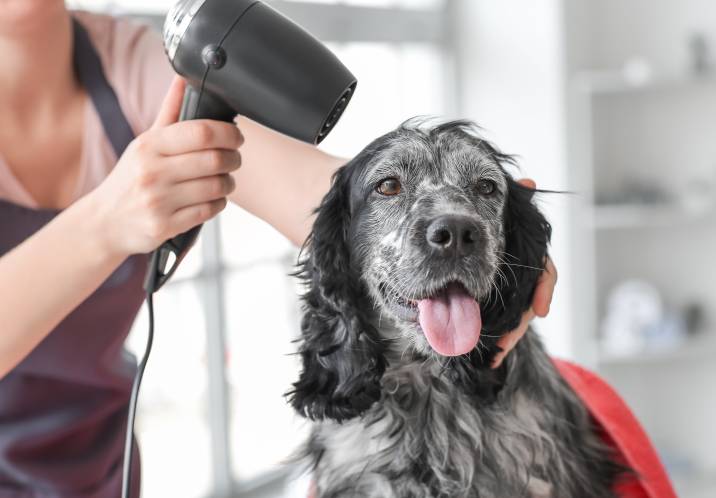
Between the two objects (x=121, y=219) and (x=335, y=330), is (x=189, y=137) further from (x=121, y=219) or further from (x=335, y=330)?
(x=335, y=330)

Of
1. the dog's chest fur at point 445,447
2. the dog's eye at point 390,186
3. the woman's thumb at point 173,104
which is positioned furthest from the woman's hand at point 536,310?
the woman's thumb at point 173,104

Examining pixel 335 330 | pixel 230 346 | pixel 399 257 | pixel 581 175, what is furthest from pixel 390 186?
pixel 581 175

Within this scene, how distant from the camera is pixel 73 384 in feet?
4.35

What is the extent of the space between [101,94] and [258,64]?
19.9 inches

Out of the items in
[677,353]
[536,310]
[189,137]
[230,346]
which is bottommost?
[677,353]

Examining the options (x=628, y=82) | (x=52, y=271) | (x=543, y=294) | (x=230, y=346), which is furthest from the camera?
(x=628, y=82)

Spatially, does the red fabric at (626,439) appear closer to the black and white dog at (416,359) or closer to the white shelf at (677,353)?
the black and white dog at (416,359)

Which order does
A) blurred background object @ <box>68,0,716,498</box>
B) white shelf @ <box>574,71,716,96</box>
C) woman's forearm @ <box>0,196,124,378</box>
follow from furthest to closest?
white shelf @ <box>574,71,716,96</box> < blurred background object @ <box>68,0,716,498</box> < woman's forearm @ <box>0,196,124,378</box>

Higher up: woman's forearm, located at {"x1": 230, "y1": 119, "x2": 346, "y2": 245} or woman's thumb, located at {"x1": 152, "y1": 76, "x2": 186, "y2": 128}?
woman's thumb, located at {"x1": 152, "y1": 76, "x2": 186, "y2": 128}

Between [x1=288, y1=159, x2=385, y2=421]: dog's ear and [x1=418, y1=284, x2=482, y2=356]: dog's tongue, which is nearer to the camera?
[x1=418, y1=284, x2=482, y2=356]: dog's tongue

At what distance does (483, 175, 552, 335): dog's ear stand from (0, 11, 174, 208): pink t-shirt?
561 millimetres

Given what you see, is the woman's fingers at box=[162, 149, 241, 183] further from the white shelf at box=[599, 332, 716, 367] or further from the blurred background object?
the white shelf at box=[599, 332, 716, 367]

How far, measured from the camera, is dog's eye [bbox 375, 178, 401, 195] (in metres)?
1.16

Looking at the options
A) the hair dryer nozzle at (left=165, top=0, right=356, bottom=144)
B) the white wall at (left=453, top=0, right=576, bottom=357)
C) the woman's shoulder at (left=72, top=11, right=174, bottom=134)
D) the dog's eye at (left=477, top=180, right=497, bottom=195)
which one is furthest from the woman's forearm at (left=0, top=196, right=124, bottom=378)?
the white wall at (left=453, top=0, right=576, bottom=357)
